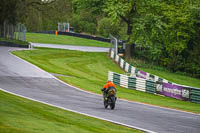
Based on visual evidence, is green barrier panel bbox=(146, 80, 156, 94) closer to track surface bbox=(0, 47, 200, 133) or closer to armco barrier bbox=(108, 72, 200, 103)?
armco barrier bbox=(108, 72, 200, 103)

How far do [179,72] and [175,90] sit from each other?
80.2 ft

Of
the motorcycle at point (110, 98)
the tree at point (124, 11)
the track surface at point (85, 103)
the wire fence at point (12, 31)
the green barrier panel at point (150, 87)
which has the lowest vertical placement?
the green barrier panel at point (150, 87)

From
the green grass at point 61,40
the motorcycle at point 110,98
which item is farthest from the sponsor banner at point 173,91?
the green grass at point 61,40

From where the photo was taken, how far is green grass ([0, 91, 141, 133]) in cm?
1112

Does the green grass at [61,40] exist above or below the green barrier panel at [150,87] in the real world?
above

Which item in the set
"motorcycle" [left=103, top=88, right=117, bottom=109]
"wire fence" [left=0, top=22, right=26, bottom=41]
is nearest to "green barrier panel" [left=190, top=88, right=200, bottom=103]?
"motorcycle" [left=103, top=88, right=117, bottom=109]

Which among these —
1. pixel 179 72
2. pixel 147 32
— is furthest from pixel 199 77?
pixel 147 32

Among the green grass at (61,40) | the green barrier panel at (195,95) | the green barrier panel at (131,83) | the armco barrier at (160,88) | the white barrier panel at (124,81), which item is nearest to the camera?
the green barrier panel at (195,95)

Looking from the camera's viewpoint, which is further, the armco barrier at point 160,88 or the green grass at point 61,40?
the green grass at point 61,40

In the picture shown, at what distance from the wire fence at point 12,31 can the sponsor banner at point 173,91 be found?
95.1 feet

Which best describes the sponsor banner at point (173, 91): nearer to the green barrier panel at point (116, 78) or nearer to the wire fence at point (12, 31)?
the green barrier panel at point (116, 78)

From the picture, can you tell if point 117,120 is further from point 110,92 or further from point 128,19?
point 128,19

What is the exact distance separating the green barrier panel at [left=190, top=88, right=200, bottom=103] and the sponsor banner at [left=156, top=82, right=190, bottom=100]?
1.03ft

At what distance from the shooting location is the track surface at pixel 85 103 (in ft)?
53.1
